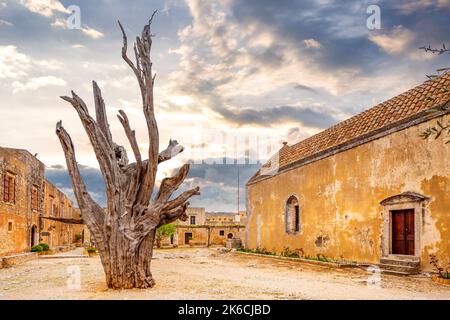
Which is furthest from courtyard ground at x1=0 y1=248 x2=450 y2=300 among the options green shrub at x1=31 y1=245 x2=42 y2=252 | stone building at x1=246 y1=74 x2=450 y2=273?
green shrub at x1=31 y1=245 x2=42 y2=252

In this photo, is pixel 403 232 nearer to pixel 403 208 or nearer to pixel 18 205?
pixel 403 208

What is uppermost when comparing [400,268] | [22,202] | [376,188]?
[376,188]

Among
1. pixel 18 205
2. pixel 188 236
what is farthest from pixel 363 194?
pixel 188 236

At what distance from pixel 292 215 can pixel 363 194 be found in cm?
634

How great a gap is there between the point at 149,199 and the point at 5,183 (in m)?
11.7

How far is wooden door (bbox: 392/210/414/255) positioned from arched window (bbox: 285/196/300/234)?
703cm

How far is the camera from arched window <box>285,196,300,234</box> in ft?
66.6

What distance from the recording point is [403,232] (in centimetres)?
1292

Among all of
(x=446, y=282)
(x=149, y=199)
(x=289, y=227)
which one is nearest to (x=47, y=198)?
(x=289, y=227)

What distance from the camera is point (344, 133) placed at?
1697 centimetres

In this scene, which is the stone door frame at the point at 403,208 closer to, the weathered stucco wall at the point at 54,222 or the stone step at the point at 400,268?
the stone step at the point at 400,268

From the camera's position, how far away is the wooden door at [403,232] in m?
12.6

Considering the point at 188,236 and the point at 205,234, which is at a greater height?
the point at 205,234

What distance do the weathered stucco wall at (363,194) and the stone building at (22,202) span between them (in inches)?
484
